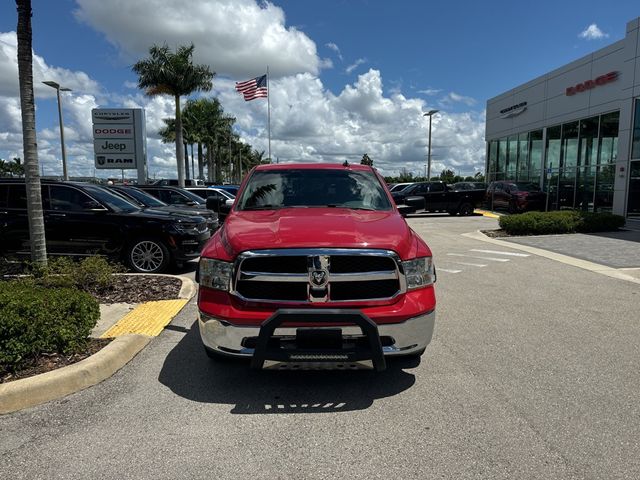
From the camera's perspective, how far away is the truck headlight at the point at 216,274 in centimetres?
347

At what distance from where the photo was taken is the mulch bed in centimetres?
377

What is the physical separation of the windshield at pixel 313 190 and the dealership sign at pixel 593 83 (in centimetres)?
1950

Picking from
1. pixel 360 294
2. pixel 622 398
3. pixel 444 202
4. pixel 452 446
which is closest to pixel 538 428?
pixel 452 446

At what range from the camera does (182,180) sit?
100ft

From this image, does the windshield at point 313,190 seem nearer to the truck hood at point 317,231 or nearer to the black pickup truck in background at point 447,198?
the truck hood at point 317,231

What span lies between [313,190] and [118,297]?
11.0ft

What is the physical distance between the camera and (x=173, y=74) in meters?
29.1

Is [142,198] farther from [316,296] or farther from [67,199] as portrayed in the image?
[316,296]

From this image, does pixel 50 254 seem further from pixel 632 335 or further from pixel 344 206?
pixel 632 335

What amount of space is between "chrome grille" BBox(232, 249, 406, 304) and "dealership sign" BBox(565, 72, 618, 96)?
2105 centimetres

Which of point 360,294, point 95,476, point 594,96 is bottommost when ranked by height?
point 95,476

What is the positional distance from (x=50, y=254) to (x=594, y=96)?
22306 mm

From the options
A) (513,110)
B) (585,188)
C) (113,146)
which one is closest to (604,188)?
(585,188)

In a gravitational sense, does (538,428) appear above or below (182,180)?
below
